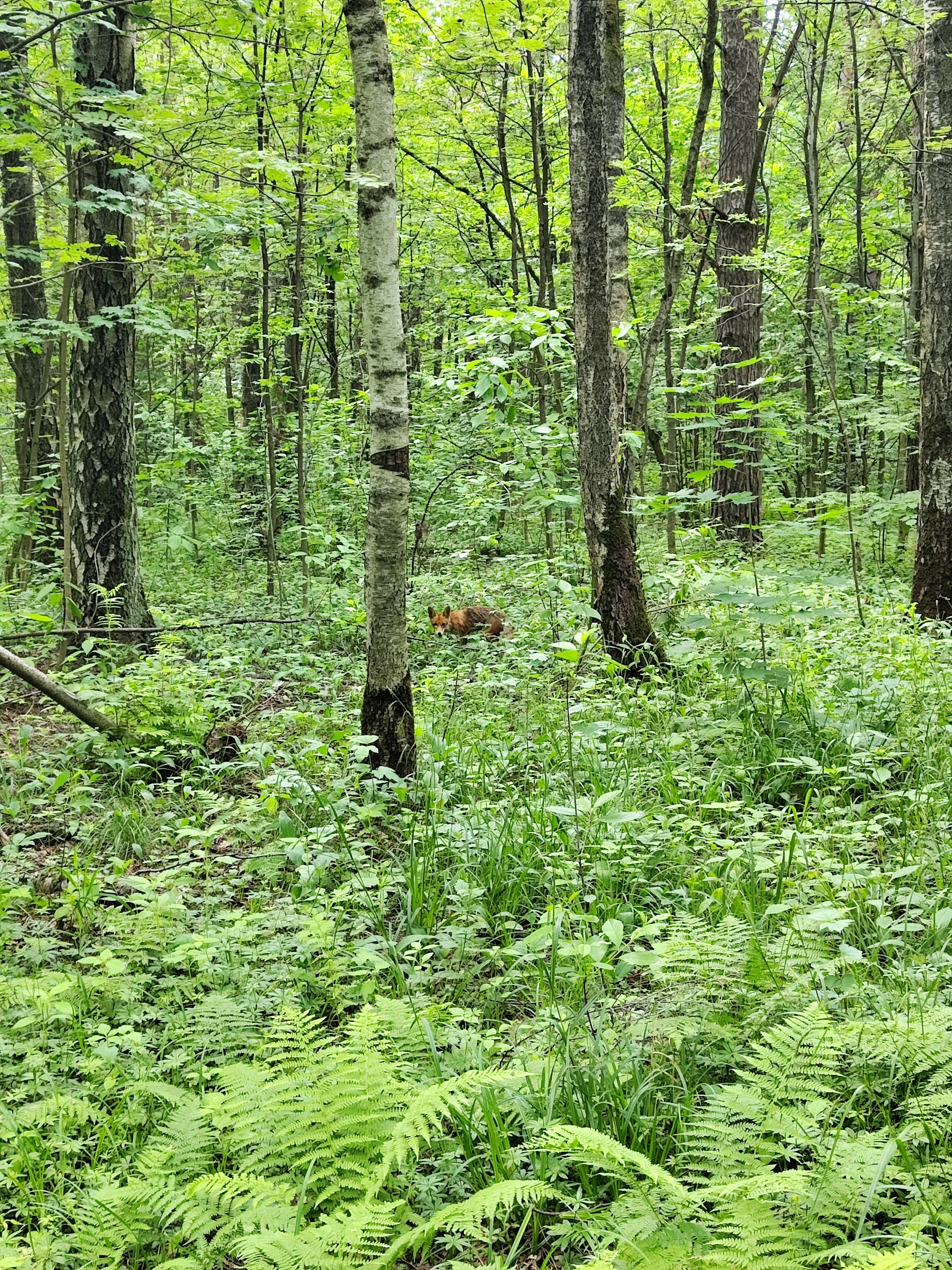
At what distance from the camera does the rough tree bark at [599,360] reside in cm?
554

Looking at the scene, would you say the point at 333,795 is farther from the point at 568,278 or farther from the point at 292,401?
the point at 568,278

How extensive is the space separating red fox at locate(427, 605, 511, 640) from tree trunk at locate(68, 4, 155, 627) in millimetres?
2497

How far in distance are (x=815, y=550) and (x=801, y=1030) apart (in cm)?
1013

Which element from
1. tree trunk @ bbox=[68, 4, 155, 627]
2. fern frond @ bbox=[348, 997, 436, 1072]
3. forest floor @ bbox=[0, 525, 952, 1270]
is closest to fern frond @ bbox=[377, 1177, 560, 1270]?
forest floor @ bbox=[0, 525, 952, 1270]

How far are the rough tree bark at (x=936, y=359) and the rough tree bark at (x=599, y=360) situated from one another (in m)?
2.96

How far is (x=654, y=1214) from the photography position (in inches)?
70.3

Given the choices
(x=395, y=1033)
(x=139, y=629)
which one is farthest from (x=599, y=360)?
(x=395, y=1033)

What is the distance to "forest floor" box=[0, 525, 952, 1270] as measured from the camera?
1.88 m

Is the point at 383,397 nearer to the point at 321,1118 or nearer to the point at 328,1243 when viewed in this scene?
the point at 321,1118

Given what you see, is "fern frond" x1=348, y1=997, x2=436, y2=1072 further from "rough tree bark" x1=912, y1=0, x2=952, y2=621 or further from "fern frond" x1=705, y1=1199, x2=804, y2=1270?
"rough tree bark" x1=912, y1=0, x2=952, y2=621

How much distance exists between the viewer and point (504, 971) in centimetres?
301

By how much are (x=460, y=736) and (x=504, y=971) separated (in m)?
2.00

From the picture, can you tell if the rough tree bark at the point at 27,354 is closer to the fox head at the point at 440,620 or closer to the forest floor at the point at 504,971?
the fox head at the point at 440,620

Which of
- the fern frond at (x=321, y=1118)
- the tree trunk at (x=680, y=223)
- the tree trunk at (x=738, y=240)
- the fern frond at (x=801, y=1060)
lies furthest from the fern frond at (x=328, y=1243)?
the tree trunk at (x=738, y=240)
